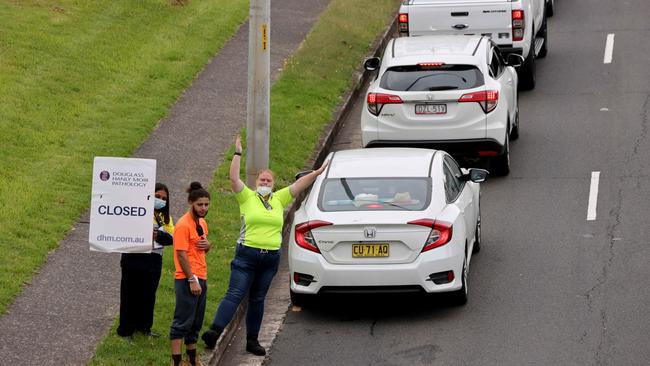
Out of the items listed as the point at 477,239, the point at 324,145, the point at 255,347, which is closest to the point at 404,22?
the point at 324,145

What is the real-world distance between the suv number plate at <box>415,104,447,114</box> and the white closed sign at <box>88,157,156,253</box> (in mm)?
7186

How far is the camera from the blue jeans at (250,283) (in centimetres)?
1316

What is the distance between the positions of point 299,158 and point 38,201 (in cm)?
451

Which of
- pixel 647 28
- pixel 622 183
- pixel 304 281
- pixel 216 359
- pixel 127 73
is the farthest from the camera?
pixel 647 28

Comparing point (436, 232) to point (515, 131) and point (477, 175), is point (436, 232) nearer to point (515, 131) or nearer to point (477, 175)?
point (477, 175)

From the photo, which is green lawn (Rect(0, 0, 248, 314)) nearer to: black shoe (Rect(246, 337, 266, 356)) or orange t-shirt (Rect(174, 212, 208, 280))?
orange t-shirt (Rect(174, 212, 208, 280))

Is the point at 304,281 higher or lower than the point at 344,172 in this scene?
lower

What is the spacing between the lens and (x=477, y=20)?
77.2 ft

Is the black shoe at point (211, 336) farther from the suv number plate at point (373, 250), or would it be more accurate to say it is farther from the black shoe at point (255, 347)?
the suv number plate at point (373, 250)

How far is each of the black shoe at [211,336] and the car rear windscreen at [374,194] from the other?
6.39 ft

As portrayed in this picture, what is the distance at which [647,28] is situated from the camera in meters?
28.5

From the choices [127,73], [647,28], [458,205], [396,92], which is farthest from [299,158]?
[647,28]

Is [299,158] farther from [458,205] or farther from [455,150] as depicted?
[458,205]

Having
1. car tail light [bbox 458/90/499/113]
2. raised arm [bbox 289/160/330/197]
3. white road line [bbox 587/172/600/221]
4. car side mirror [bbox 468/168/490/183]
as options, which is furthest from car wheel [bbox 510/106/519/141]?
raised arm [bbox 289/160/330/197]
